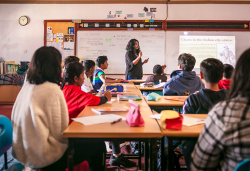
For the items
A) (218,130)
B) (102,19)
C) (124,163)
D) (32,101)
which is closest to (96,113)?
(32,101)

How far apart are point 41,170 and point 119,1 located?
4504 mm

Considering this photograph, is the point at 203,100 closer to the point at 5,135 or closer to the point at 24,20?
the point at 5,135

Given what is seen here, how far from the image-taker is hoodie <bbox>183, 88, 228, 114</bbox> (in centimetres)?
129

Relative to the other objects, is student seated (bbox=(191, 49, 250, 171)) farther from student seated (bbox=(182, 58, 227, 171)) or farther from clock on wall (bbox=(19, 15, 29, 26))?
clock on wall (bbox=(19, 15, 29, 26))

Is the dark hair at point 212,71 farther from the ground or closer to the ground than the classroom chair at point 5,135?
farther from the ground

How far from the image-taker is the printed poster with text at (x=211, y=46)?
4.77 m

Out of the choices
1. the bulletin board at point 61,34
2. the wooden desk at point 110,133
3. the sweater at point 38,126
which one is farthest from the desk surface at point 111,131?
the bulletin board at point 61,34

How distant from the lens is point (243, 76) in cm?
69

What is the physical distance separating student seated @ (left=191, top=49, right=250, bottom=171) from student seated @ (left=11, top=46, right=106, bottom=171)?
678 millimetres

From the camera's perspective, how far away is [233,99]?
71cm

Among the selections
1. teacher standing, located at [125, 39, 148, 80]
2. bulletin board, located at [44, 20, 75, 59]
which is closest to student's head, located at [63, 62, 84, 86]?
teacher standing, located at [125, 39, 148, 80]

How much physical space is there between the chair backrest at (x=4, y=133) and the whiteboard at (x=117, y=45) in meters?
3.90

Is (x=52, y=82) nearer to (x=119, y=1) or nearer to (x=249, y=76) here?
(x=249, y=76)

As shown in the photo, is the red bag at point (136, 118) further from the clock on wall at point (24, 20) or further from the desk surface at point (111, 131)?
the clock on wall at point (24, 20)
